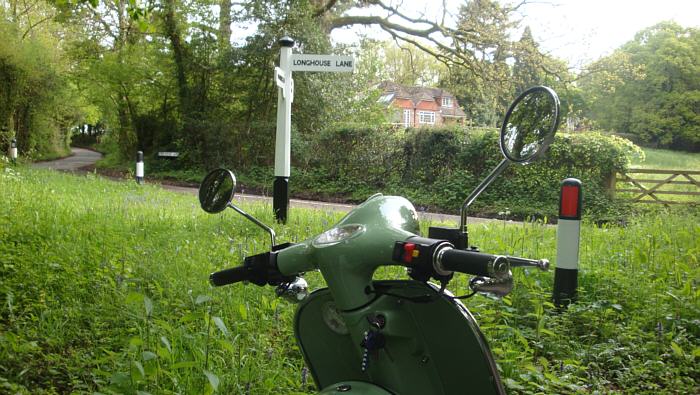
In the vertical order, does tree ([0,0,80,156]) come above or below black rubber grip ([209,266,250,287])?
above

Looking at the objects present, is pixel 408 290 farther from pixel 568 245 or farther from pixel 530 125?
pixel 568 245

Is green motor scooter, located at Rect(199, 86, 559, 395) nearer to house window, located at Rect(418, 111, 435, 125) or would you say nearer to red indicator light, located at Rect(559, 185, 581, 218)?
red indicator light, located at Rect(559, 185, 581, 218)

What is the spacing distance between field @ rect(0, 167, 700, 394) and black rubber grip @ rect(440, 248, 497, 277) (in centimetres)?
110

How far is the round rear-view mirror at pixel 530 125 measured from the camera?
4.99 ft

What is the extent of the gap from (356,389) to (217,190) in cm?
100

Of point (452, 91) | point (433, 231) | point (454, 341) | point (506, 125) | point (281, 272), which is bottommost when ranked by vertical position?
point (454, 341)

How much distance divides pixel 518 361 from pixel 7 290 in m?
3.52

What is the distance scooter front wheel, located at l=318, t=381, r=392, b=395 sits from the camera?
135 centimetres

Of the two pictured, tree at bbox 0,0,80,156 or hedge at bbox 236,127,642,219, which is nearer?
hedge at bbox 236,127,642,219

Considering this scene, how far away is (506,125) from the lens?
67.1 inches

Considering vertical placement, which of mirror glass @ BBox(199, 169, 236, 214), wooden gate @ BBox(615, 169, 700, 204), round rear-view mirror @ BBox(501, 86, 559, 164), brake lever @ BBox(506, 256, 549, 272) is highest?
round rear-view mirror @ BBox(501, 86, 559, 164)

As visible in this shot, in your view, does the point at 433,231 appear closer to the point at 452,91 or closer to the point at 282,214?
the point at 282,214

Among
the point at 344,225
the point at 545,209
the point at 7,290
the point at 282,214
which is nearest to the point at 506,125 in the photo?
the point at 344,225

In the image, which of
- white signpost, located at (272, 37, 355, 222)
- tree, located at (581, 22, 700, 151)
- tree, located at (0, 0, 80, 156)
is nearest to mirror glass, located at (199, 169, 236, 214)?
white signpost, located at (272, 37, 355, 222)
